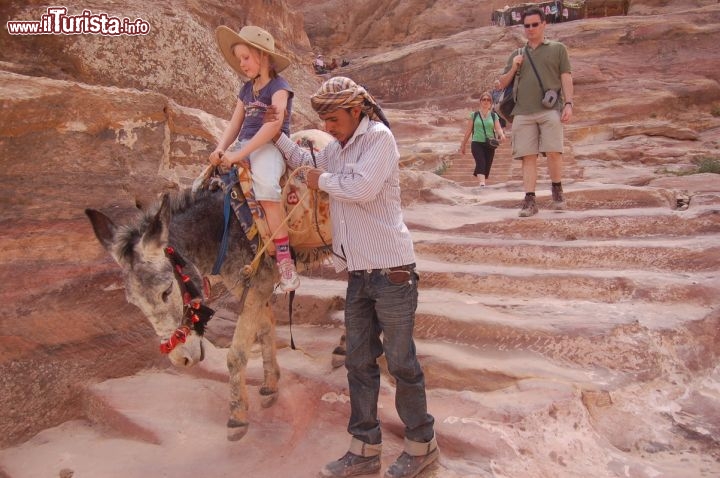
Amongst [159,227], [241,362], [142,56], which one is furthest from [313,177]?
[142,56]

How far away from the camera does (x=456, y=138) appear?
50.4 feet

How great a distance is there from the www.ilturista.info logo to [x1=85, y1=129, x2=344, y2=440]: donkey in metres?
4.57

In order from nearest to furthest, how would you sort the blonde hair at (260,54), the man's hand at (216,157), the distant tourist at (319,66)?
the man's hand at (216,157) → the blonde hair at (260,54) → the distant tourist at (319,66)

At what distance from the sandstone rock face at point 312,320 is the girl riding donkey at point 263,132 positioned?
29.7 inches

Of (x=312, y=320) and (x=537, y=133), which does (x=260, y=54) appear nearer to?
(x=312, y=320)

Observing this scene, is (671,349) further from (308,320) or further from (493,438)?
(308,320)

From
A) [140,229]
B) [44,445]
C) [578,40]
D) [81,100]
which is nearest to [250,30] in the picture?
→ [140,229]

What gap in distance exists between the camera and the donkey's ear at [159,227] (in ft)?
9.98

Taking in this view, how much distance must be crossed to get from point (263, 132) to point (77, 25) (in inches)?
197

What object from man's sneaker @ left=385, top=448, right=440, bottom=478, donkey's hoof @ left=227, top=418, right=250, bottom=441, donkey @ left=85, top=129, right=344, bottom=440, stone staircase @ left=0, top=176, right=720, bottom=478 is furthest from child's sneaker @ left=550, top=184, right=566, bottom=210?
donkey's hoof @ left=227, top=418, right=250, bottom=441

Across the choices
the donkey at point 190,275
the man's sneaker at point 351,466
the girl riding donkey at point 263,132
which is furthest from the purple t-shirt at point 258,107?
the man's sneaker at point 351,466

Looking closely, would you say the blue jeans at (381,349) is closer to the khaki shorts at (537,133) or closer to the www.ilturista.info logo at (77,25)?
the khaki shorts at (537,133)

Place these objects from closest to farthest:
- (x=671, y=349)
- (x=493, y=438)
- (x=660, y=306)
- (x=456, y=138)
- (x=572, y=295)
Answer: (x=493, y=438)
(x=671, y=349)
(x=660, y=306)
(x=572, y=295)
(x=456, y=138)

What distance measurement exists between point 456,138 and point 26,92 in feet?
40.0
